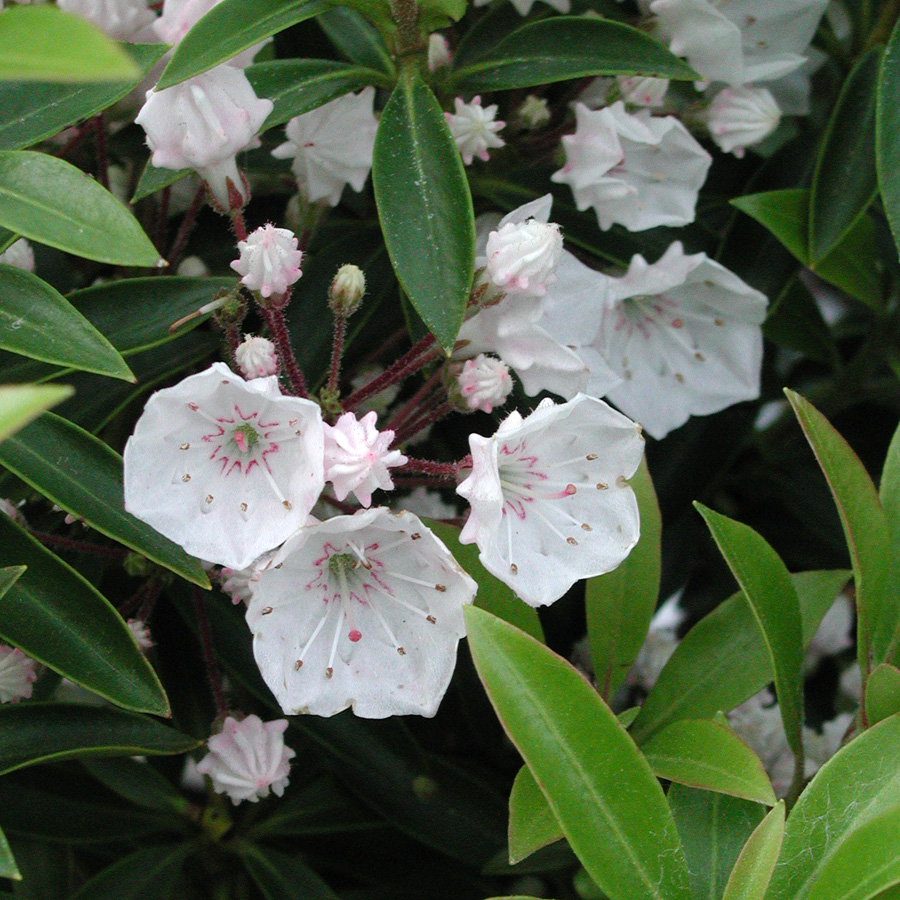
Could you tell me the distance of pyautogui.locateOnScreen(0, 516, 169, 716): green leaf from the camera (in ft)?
3.35

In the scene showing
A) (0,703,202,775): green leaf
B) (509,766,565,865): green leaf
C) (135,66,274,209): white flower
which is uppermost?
(135,66,274,209): white flower

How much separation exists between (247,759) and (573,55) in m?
0.81

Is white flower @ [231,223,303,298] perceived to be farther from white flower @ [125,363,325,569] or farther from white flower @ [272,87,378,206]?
white flower @ [272,87,378,206]

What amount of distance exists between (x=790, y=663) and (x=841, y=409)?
882 millimetres

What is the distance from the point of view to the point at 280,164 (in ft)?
4.54

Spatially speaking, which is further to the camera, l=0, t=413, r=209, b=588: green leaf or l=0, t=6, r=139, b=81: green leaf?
l=0, t=413, r=209, b=588: green leaf

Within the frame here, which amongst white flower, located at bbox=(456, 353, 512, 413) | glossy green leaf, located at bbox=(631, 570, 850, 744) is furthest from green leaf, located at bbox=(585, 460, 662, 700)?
white flower, located at bbox=(456, 353, 512, 413)

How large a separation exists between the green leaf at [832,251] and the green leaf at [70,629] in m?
0.81

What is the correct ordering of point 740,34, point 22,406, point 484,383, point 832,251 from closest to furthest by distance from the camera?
point 22,406 < point 484,383 < point 740,34 < point 832,251

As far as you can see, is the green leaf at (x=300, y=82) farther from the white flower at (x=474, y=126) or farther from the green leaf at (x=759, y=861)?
the green leaf at (x=759, y=861)

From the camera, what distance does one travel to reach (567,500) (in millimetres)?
1127

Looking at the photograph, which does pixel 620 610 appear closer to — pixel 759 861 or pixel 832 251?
pixel 759 861

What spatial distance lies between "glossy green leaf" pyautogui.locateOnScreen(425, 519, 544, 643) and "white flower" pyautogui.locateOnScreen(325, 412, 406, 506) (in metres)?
0.13

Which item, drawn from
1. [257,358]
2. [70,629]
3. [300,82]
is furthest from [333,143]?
[70,629]
